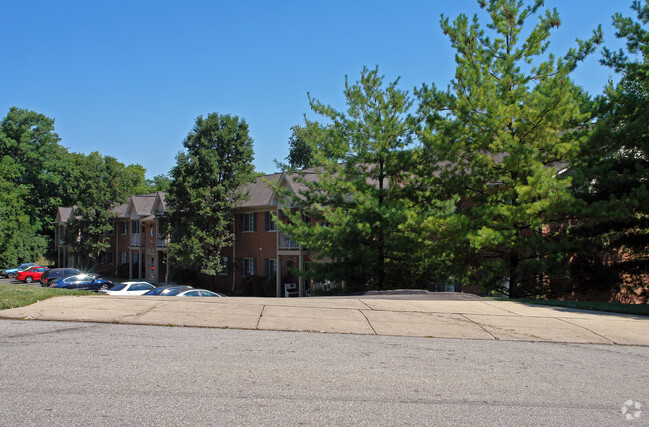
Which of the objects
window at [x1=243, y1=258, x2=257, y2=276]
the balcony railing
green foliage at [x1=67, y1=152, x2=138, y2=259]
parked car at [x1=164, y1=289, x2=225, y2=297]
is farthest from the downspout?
green foliage at [x1=67, y1=152, x2=138, y2=259]

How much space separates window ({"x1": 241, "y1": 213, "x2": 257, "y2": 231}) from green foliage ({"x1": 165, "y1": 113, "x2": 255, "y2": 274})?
4.12ft

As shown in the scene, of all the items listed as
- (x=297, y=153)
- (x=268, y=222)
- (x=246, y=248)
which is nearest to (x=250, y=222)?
(x=246, y=248)

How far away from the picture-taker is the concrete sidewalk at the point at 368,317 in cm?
929

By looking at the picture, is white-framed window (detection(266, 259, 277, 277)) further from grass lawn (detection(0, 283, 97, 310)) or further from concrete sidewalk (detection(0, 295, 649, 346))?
concrete sidewalk (detection(0, 295, 649, 346))

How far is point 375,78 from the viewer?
2025 centimetres

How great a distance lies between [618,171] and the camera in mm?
15984

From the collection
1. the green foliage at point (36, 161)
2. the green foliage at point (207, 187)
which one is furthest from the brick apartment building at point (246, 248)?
the green foliage at point (36, 161)

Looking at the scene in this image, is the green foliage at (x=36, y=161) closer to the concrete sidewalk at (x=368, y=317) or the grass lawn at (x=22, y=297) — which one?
the grass lawn at (x=22, y=297)

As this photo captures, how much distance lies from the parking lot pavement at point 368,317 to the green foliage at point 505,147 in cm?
363

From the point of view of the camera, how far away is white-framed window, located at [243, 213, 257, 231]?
34.0 m

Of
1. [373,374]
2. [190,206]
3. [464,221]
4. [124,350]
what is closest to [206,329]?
[124,350]

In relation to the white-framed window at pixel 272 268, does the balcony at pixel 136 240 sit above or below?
above

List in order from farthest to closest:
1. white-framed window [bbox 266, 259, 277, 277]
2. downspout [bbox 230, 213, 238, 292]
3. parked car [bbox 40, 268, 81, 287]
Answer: downspout [bbox 230, 213, 238, 292], parked car [bbox 40, 268, 81, 287], white-framed window [bbox 266, 259, 277, 277]

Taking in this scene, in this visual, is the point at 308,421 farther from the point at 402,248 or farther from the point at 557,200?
the point at 402,248
